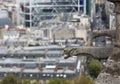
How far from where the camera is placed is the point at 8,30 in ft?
233

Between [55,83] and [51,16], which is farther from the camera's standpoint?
[51,16]

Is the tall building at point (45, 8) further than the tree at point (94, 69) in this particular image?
Yes

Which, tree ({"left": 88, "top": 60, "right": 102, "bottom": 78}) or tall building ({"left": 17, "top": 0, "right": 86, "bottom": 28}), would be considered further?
tall building ({"left": 17, "top": 0, "right": 86, "bottom": 28})

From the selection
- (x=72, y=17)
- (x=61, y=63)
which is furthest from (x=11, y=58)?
(x=72, y=17)

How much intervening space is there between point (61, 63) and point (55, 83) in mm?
10151

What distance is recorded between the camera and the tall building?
9612 cm

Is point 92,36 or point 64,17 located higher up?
point 92,36

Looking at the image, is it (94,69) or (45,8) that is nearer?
(94,69)

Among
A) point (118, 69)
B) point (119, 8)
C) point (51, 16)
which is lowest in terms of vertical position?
point (51, 16)

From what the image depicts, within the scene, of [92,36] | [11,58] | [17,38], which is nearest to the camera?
[92,36]

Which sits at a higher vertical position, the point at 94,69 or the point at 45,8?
the point at 45,8

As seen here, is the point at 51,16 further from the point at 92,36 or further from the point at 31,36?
the point at 92,36

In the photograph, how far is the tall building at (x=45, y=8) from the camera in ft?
315

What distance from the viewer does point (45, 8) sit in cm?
9944
